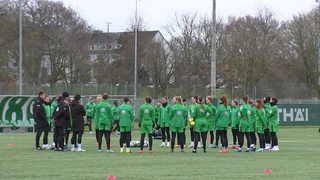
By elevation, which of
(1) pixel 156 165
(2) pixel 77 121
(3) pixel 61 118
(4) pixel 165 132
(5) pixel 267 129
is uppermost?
(3) pixel 61 118

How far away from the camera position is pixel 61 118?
24594 millimetres

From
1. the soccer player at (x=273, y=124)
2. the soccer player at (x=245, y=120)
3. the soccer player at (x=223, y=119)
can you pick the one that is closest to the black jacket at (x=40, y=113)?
the soccer player at (x=223, y=119)

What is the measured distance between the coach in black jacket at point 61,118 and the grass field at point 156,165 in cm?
77

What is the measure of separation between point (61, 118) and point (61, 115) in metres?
0.12

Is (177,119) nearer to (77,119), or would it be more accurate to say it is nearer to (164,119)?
(164,119)

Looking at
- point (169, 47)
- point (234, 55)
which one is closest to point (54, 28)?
point (169, 47)

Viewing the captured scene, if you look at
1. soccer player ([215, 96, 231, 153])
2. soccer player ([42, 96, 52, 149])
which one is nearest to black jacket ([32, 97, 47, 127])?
soccer player ([42, 96, 52, 149])

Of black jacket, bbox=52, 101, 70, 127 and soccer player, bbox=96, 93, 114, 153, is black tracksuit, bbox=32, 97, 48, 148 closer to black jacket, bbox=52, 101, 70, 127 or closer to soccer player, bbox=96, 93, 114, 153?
black jacket, bbox=52, 101, 70, 127

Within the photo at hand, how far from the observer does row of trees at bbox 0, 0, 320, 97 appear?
6856 cm

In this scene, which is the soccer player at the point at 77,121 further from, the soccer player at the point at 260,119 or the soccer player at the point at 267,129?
the soccer player at the point at 267,129

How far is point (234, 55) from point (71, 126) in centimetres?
5061

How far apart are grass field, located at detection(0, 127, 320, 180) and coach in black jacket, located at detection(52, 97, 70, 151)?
770 millimetres

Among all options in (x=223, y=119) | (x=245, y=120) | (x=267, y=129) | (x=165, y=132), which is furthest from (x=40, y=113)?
(x=267, y=129)

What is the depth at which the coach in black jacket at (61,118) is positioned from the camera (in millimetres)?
24594
